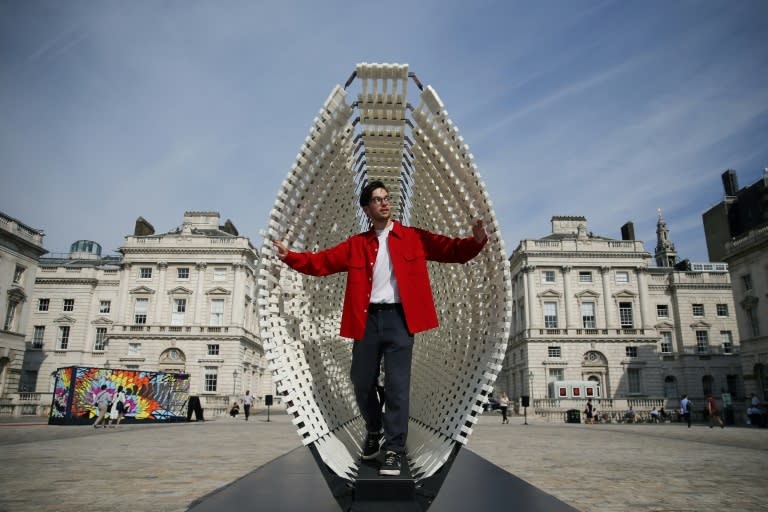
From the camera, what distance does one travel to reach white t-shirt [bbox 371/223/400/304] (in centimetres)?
324

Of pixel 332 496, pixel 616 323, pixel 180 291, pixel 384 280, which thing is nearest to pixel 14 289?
pixel 180 291

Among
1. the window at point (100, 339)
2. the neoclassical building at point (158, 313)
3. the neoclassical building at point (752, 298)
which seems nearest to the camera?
the neoclassical building at point (752, 298)

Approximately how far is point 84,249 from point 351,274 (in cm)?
6913

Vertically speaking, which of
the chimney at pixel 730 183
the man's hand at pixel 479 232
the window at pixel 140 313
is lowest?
the man's hand at pixel 479 232

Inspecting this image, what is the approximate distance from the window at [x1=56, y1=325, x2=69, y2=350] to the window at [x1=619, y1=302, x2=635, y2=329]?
178 ft

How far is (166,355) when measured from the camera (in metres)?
46.6

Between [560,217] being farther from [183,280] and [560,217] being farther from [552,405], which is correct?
[183,280]

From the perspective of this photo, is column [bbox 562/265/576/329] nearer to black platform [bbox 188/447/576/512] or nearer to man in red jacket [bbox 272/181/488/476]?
black platform [bbox 188/447/576/512]

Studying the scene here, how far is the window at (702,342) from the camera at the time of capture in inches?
1972

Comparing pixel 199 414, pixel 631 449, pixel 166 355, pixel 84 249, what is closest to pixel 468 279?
pixel 631 449

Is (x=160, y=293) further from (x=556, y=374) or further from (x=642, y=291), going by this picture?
(x=642, y=291)

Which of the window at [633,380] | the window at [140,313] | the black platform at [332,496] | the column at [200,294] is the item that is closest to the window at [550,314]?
the window at [633,380]

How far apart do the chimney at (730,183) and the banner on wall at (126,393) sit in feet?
182

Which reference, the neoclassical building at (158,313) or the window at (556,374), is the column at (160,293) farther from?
the window at (556,374)
